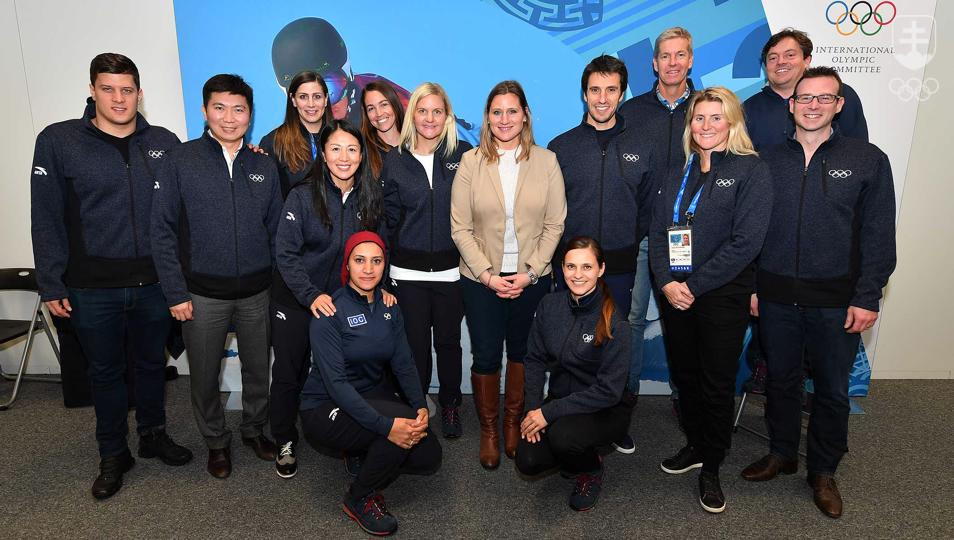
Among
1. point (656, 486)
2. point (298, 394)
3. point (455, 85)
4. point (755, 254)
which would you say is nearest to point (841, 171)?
point (755, 254)

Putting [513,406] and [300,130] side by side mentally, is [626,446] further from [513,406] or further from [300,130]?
[300,130]

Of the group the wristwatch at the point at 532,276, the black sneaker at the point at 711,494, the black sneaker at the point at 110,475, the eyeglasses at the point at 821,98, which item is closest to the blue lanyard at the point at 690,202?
the eyeglasses at the point at 821,98

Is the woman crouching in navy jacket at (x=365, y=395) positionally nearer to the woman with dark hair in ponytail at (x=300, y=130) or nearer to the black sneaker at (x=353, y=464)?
the black sneaker at (x=353, y=464)

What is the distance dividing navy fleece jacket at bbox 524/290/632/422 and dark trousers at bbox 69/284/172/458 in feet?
5.70

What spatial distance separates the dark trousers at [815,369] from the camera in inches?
96.8

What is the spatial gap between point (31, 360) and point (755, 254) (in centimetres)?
453

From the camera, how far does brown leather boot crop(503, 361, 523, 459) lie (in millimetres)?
2926

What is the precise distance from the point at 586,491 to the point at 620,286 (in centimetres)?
95

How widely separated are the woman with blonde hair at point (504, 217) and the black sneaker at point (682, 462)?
818 mm

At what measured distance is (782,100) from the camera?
2959 millimetres

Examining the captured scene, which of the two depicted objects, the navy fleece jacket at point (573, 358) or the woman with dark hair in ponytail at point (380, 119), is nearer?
the navy fleece jacket at point (573, 358)

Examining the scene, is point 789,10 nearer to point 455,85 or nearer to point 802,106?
point 802,106

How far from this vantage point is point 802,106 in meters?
2.38

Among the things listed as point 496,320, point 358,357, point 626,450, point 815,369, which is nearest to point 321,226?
point 358,357
